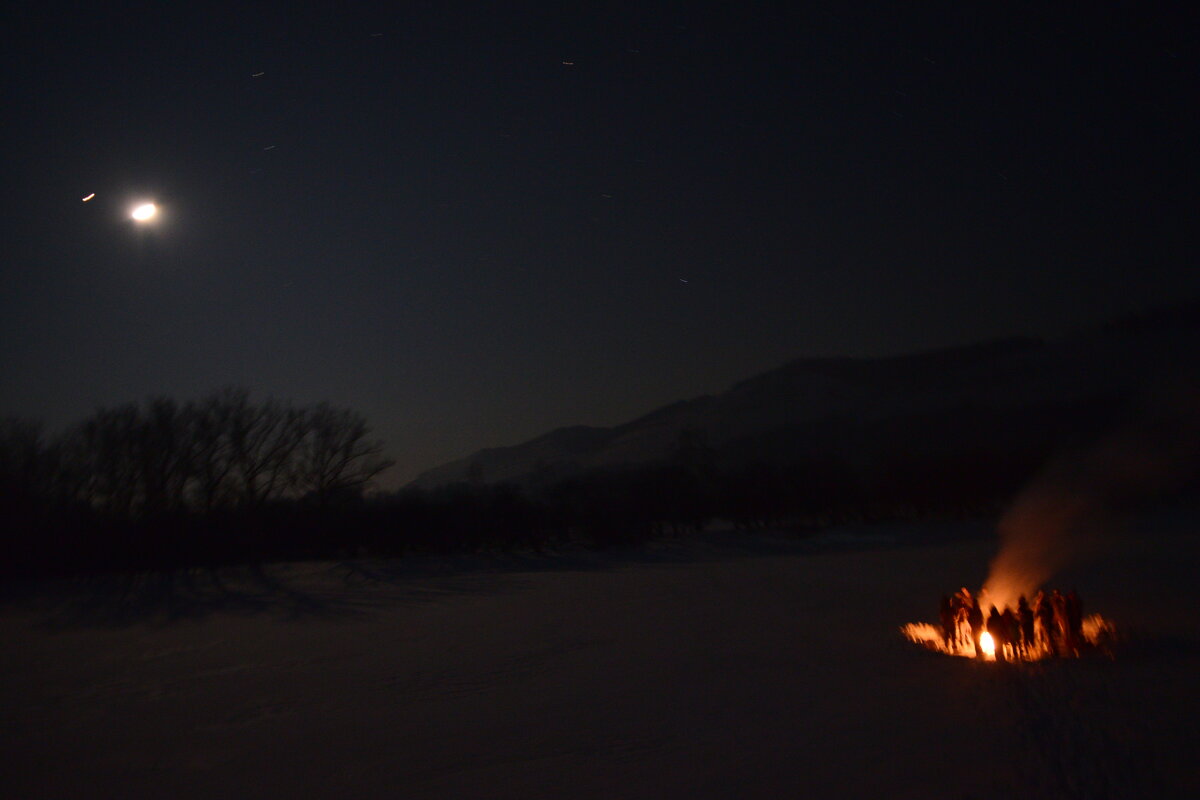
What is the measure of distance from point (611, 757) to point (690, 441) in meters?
71.7

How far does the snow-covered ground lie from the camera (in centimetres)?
705

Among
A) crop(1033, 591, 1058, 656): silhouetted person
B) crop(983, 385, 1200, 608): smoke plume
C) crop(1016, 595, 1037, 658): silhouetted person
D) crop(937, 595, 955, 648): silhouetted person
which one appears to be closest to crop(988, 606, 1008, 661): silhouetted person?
crop(1016, 595, 1037, 658): silhouetted person

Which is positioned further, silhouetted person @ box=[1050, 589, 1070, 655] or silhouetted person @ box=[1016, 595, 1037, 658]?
silhouetted person @ box=[1050, 589, 1070, 655]

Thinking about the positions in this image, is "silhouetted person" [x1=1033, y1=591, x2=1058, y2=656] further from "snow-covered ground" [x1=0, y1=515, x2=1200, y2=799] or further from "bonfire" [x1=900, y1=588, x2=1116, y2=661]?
"snow-covered ground" [x1=0, y1=515, x2=1200, y2=799]

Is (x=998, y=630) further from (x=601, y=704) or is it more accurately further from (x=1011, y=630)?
(x=601, y=704)

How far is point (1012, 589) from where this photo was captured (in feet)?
52.2

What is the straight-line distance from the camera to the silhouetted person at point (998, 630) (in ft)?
34.5

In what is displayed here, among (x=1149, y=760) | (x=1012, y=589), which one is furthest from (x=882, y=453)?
(x=1149, y=760)

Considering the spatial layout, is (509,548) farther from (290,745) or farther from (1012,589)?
(290,745)

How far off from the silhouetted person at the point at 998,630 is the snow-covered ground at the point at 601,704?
0.36 metres

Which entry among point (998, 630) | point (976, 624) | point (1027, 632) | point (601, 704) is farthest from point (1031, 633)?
point (601, 704)

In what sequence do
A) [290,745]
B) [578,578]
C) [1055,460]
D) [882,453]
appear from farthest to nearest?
[882,453] < [1055,460] < [578,578] < [290,745]

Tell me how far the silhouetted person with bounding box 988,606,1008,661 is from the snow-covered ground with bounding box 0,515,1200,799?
361mm

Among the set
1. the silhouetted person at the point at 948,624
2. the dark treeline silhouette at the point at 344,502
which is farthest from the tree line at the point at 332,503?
the silhouetted person at the point at 948,624
